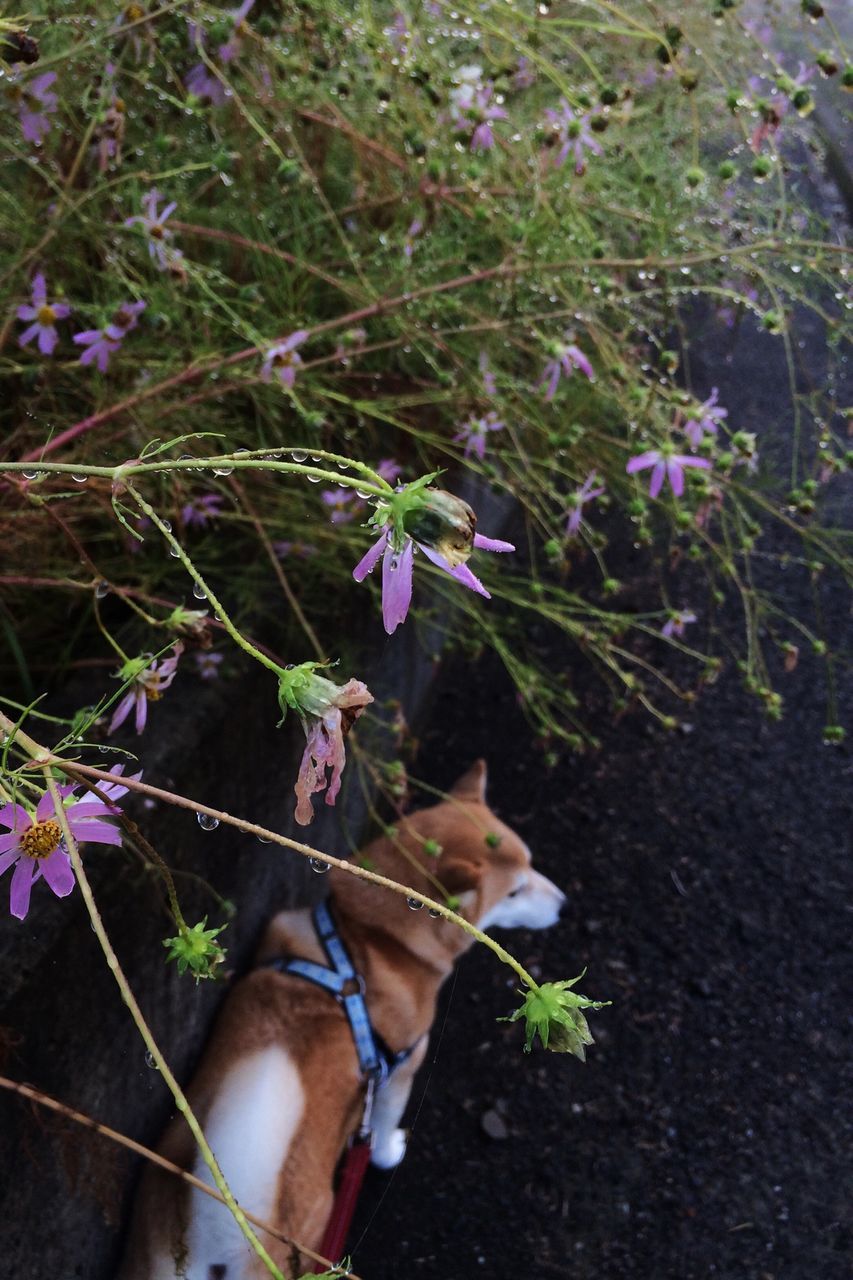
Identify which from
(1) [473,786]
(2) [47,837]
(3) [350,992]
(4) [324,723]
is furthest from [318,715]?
(1) [473,786]

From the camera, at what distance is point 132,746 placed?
983 mm

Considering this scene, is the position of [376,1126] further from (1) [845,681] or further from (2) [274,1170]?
(1) [845,681]

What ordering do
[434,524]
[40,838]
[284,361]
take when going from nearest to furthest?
[434,524] < [40,838] < [284,361]

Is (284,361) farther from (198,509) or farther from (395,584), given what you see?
(395,584)

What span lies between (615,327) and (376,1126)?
1.23m

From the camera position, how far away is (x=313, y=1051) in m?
1.10

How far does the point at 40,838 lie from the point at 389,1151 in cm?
89

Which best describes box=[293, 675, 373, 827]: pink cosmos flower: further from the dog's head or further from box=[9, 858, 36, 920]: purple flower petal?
the dog's head

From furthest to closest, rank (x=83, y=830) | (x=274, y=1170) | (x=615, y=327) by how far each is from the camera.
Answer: (x=615, y=327) → (x=274, y=1170) → (x=83, y=830)

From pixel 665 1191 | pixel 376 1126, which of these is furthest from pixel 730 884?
pixel 376 1126

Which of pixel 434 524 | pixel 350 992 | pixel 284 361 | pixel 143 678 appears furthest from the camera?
pixel 350 992

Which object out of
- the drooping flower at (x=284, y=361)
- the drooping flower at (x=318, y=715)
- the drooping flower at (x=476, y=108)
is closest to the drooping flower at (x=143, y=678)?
the drooping flower at (x=318, y=715)

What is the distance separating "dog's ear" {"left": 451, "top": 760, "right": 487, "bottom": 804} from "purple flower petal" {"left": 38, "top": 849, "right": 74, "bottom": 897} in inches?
33.0

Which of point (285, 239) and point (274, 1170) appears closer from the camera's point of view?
point (274, 1170)
